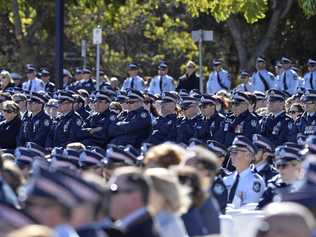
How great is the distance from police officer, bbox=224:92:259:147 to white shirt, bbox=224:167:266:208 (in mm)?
4653

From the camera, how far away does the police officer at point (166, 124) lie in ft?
Result: 57.7

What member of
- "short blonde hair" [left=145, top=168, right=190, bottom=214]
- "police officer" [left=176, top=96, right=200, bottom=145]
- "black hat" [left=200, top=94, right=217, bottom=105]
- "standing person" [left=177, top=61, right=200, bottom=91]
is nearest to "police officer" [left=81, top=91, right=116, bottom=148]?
"police officer" [left=176, top=96, right=200, bottom=145]

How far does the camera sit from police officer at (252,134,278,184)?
12.9 meters

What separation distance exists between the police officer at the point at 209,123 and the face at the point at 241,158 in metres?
4.35

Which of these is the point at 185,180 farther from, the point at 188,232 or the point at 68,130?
the point at 68,130

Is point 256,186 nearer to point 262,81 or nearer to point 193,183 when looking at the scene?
point 193,183

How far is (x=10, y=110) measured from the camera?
19109 mm

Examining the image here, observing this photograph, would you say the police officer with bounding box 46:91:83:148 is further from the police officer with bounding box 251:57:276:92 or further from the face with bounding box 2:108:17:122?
the police officer with bounding box 251:57:276:92

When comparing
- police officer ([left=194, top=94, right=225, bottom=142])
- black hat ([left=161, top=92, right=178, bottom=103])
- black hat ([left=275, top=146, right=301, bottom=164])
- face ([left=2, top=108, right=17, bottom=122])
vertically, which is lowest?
face ([left=2, top=108, right=17, bottom=122])

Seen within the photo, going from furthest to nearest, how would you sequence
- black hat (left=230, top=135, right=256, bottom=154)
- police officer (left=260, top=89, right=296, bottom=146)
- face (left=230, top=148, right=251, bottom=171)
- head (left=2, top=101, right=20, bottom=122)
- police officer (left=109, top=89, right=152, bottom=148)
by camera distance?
1. head (left=2, top=101, right=20, bottom=122)
2. police officer (left=109, top=89, right=152, bottom=148)
3. police officer (left=260, top=89, right=296, bottom=146)
4. black hat (left=230, top=135, right=256, bottom=154)
5. face (left=230, top=148, right=251, bottom=171)

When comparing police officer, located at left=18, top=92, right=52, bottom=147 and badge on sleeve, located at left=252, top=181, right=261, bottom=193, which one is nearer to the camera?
badge on sleeve, located at left=252, top=181, right=261, bottom=193

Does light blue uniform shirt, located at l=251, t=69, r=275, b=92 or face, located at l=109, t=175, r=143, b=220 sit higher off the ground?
face, located at l=109, t=175, r=143, b=220

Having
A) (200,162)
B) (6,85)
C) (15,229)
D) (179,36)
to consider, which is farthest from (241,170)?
(179,36)

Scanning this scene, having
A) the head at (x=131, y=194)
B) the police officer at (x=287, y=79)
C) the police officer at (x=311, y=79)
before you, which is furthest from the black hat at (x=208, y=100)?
the head at (x=131, y=194)
